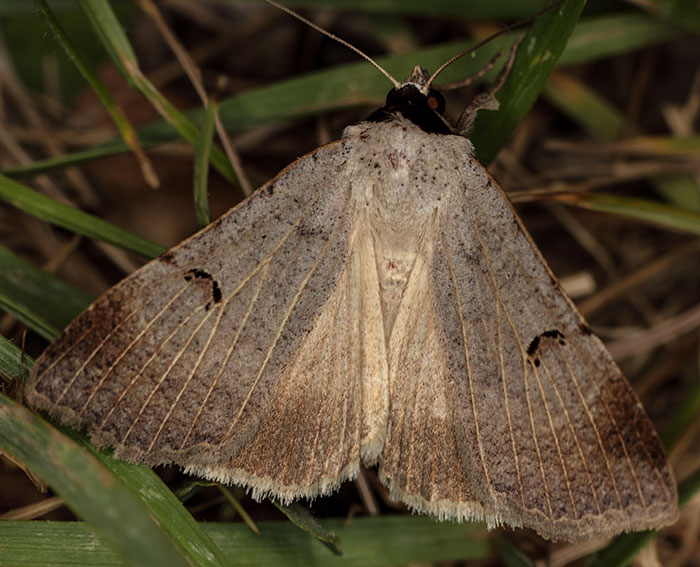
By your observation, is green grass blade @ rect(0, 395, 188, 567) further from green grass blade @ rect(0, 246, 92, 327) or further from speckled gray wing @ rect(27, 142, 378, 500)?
green grass blade @ rect(0, 246, 92, 327)

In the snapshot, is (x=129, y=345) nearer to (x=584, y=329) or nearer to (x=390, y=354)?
(x=390, y=354)

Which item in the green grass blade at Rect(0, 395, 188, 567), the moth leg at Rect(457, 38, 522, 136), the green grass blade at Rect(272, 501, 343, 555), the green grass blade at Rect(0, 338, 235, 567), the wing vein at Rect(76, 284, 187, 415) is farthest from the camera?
the moth leg at Rect(457, 38, 522, 136)

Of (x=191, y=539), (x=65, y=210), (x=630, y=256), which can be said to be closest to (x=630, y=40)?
(x=630, y=256)

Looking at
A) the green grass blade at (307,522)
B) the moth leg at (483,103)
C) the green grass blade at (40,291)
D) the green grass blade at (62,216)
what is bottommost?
the green grass blade at (307,522)

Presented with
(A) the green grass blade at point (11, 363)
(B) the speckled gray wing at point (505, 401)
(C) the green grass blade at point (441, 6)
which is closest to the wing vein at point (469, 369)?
(B) the speckled gray wing at point (505, 401)

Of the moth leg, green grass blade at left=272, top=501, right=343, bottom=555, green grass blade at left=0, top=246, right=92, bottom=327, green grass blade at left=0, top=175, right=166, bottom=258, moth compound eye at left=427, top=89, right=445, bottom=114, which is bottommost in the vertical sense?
green grass blade at left=272, top=501, right=343, bottom=555

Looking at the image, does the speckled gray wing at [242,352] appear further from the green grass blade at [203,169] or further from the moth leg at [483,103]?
the moth leg at [483,103]

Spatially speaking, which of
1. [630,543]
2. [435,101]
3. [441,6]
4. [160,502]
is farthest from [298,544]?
[441,6]

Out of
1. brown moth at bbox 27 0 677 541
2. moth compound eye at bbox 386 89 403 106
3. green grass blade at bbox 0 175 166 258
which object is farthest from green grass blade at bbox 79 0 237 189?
moth compound eye at bbox 386 89 403 106
